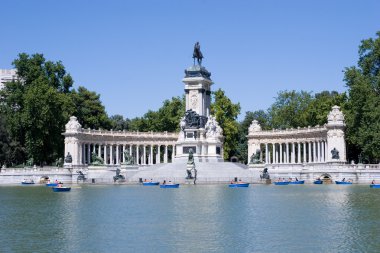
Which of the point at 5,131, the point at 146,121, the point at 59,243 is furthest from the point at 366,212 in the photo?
the point at 146,121

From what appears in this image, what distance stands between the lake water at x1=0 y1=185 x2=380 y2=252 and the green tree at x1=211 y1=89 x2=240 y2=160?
65.1m

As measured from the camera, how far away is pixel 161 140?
116375 millimetres

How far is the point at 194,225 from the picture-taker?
35.0m

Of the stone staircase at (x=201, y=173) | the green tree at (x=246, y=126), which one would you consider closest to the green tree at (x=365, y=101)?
the stone staircase at (x=201, y=173)

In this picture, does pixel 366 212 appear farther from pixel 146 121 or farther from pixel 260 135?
pixel 146 121

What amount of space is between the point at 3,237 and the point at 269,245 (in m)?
13.1

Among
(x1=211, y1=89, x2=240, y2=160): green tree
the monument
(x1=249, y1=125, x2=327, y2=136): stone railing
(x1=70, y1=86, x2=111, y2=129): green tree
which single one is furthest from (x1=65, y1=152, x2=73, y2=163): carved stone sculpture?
(x1=249, y1=125, x2=327, y2=136): stone railing

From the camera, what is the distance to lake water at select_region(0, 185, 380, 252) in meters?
29.0

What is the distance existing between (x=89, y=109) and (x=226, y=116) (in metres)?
26.7

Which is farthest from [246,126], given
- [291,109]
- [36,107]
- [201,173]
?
[201,173]

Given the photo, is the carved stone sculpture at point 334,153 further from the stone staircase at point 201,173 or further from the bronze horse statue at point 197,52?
the bronze horse statue at point 197,52

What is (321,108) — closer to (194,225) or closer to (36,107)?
(36,107)

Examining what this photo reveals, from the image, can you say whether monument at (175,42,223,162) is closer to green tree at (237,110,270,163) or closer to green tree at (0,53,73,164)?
green tree at (0,53,73,164)

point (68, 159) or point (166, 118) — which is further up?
point (166, 118)
